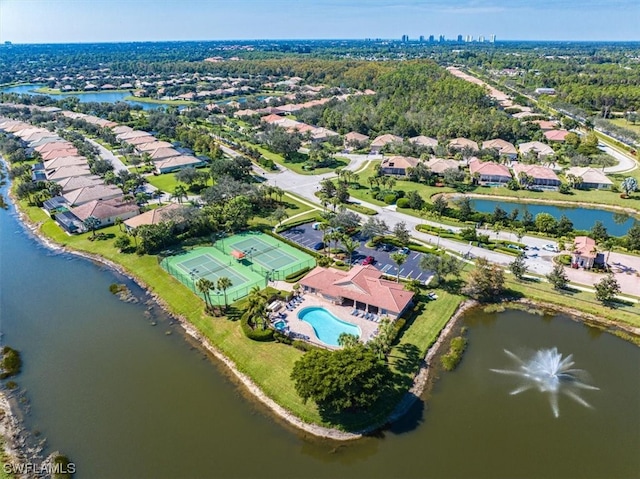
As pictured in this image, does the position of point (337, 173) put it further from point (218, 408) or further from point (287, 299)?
point (218, 408)

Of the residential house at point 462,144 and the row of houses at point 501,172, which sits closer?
the row of houses at point 501,172

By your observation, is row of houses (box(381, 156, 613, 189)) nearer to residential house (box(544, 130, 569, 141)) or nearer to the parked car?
residential house (box(544, 130, 569, 141))

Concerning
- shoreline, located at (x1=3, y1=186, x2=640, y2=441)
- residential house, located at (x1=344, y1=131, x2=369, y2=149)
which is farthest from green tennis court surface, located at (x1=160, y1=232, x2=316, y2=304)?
residential house, located at (x1=344, y1=131, x2=369, y2=149)

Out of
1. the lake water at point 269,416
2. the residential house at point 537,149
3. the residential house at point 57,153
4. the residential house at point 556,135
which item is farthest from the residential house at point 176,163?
the residential house at point 556,135

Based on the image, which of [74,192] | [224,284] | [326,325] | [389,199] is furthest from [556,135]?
[74,192]

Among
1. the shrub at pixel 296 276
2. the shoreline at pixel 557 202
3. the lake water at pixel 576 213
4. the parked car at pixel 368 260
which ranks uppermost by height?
the parked car at pixel 368 260

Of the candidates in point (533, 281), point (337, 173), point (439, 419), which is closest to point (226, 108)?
point (337, 173)

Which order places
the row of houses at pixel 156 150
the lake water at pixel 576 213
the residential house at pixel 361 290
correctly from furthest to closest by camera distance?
the row of houses at pixel 156 150, the lake water at pixel 576 213, the residential house at pixel 361 290

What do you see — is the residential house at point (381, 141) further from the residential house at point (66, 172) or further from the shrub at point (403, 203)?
the residential house at point (66, 172)
